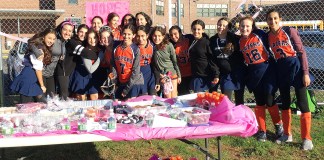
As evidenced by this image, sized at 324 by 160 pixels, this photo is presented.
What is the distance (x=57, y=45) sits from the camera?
190 inches

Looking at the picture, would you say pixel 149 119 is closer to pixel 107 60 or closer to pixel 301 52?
pixel 107 60

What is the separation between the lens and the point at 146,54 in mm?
4977

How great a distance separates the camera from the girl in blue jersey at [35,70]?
461 cm

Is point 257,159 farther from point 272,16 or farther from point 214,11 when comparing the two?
point 214,11

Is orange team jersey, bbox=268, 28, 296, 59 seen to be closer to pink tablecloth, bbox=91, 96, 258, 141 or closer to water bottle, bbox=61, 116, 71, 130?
pink tablecloth, bbox=91, 96, 258, 141

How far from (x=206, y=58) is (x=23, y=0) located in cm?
3095

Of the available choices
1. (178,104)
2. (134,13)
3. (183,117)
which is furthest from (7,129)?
(134,13)

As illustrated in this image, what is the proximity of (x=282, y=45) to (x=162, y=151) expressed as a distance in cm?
200

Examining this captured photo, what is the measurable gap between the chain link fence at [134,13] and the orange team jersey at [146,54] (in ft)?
5.45

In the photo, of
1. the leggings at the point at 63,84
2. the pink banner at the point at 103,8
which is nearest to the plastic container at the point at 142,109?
the leggings at the point at 63,84

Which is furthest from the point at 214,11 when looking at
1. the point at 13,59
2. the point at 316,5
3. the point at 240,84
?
the point at 240,84

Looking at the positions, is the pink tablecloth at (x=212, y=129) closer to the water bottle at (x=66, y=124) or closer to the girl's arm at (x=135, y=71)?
the water bottle at (x=66, y=124)

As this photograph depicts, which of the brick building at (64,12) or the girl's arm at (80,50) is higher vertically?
the brick building at (64,12)

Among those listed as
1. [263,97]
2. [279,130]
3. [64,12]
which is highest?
[64,12]
